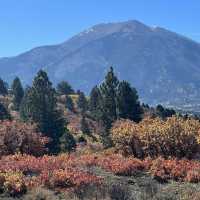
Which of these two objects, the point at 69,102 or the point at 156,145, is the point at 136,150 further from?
the point at 69,102

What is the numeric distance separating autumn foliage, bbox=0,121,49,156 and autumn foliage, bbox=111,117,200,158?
529 cm

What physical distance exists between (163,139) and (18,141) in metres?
8.69

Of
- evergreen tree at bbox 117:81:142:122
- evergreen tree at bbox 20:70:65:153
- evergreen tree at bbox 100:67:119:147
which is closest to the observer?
evergreen tree at bbox 117:81:142:122

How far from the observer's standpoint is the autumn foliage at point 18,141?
3130 cm

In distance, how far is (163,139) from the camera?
91.7 feet

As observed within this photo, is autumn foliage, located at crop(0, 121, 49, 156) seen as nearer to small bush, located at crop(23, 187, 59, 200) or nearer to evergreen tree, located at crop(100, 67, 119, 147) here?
small bush, located at crop(23, 187, 59, 200)

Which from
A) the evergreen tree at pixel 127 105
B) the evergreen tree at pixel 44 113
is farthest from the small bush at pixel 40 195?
the evergreen tree at pixel 127 105

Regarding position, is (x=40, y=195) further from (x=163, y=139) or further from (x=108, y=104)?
(x=108, y=104)

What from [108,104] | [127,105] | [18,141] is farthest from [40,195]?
[108,104]

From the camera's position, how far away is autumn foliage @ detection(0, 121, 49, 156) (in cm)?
3130

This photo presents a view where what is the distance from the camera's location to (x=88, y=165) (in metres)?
24.7

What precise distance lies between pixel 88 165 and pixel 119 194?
725 cm

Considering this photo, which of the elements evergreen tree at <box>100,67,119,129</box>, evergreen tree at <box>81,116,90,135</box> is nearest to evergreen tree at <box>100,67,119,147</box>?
evergreen tree at <box>100,67,119,129</box>

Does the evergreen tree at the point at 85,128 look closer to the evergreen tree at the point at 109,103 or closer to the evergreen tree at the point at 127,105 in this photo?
the evergreen tree at the point at 109,103
